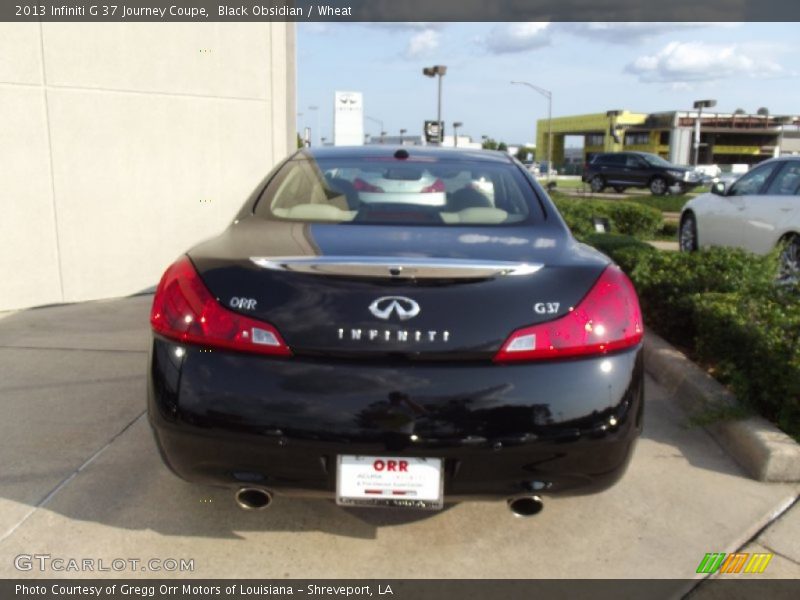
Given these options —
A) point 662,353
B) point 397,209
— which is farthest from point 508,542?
point 662,353

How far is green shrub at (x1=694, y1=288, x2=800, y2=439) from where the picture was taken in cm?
355

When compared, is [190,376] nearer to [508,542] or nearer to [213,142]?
[508,542]

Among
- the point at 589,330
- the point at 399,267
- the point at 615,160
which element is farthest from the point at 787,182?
the point at 615,160

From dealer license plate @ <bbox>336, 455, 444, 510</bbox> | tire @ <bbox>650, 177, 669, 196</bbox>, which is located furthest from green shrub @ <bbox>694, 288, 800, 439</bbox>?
tire @ <bbox>650, 177, 669, 196</bbox>

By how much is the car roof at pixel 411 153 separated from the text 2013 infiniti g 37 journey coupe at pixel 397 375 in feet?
4.31

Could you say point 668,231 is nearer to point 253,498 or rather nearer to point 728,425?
point 728,425

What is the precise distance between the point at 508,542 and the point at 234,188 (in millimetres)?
5705

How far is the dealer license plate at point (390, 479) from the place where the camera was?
2.32 metres

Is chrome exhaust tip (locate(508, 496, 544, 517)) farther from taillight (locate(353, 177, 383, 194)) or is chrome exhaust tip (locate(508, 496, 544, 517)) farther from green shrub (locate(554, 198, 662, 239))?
green shrub (locate(554, 198, 662, 239))

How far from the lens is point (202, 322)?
7.80ft

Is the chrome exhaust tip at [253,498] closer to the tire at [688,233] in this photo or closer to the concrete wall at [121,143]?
the concrete wall at [121,143]

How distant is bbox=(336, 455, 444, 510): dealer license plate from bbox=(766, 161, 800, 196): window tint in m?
6.49

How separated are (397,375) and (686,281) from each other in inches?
139

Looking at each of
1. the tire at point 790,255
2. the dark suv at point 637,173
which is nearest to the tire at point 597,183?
the dark suv at point 637,173
